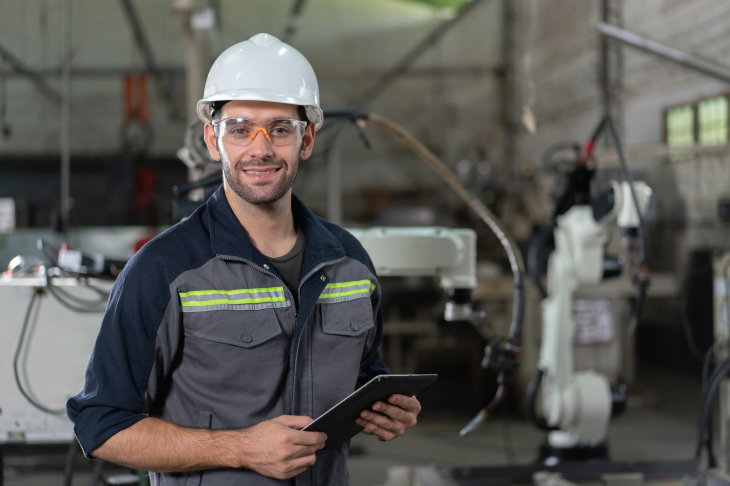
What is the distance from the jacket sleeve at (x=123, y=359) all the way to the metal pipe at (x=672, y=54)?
237 centimetres

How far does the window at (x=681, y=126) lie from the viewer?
4.70 metres

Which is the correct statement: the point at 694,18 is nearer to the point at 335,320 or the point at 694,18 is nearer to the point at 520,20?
the point at 520,20

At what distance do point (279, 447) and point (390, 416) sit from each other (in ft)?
0.76

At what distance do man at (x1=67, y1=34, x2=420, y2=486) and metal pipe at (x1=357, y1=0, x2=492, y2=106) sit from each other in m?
6.91

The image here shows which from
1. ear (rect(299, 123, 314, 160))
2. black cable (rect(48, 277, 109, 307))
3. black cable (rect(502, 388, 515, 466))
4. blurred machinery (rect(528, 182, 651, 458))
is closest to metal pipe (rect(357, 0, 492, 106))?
black cable (rect(502, 388, 515, 466))

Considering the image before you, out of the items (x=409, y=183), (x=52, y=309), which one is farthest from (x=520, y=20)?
(x=52, y=309)

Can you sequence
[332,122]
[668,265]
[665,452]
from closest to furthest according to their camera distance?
[332,122]
[665,452]
[668,265]

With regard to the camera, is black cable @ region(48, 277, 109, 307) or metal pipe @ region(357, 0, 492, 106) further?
metal pipe @ region(357, 0, 492, 106)

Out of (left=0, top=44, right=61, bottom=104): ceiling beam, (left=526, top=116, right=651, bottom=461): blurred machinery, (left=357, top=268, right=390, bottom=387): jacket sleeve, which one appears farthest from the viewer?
(left=0, top=44, right=61, bottom=104): ceiling beam

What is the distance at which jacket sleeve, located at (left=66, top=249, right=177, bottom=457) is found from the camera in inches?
39.9

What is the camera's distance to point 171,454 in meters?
1.03

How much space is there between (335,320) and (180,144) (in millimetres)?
7408

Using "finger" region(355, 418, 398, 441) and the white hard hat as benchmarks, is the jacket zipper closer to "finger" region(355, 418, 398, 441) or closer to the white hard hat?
"finger" region(355, 418, 398, 441)

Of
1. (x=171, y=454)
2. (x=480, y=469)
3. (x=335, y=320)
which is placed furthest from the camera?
(x=480, y=469)
